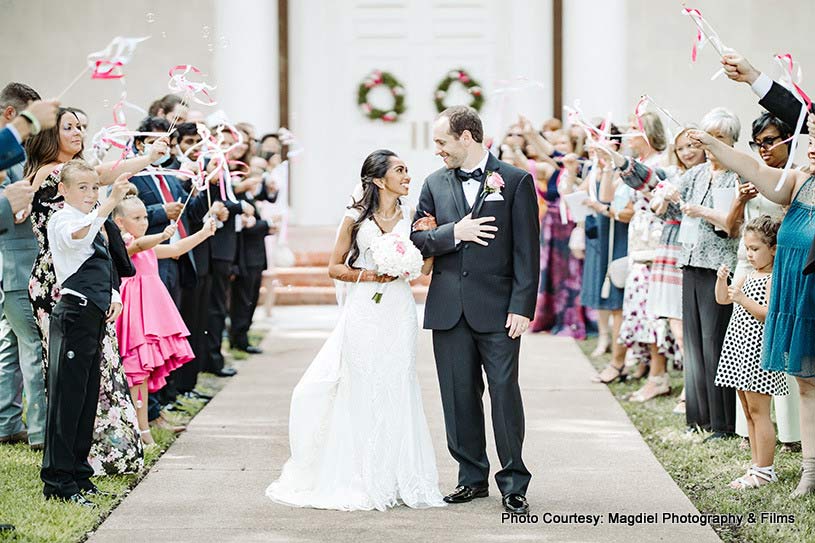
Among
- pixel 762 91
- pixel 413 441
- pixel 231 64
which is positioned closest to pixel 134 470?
pixel 413 441

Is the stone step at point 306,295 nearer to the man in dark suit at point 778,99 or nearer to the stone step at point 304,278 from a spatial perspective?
the stone step at point 304,278

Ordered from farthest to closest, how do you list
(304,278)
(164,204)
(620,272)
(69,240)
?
(304,278), (620,272), (164,204), (69,240)

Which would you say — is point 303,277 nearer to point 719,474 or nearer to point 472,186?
point 719,474

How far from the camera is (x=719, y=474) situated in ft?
22.7

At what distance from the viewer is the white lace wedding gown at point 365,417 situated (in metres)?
6.24

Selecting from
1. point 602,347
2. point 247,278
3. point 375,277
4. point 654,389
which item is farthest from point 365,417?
point 247,278

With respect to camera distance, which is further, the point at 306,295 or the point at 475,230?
the point at 306,295

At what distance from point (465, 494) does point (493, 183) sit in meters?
1.64

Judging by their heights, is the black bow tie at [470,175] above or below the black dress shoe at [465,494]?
above

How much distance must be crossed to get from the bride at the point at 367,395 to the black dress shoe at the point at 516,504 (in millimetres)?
353

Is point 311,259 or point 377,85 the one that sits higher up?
point 377,85

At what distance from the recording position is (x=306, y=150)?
56.3 ft

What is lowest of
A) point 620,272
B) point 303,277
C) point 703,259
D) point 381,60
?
point 303,277

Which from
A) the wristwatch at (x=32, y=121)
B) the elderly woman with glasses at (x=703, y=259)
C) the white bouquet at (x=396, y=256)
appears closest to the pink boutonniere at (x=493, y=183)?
the white bouquet at (x=396, y=256)
